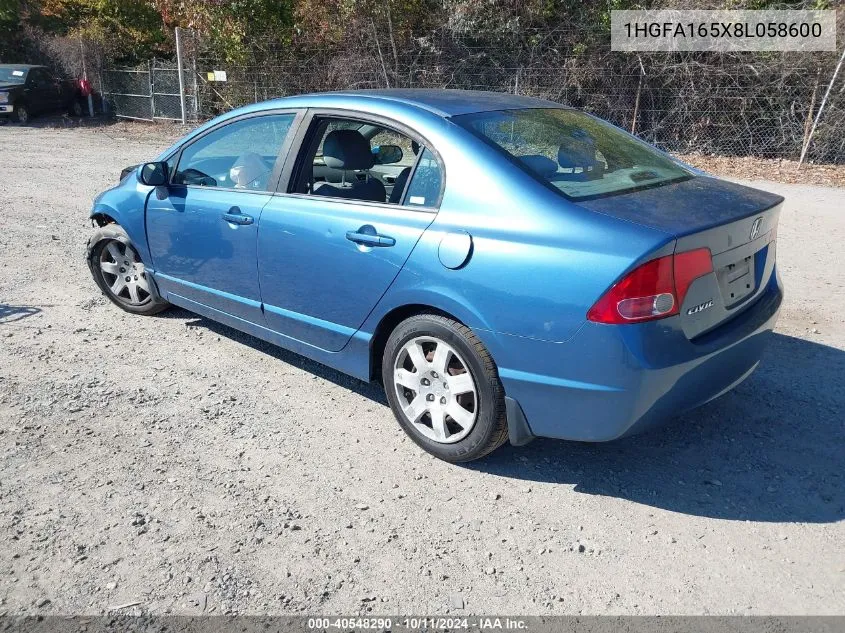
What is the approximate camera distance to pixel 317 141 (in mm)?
4184

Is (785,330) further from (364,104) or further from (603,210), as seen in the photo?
(364,104)

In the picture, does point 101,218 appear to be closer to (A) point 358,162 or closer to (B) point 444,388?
(A) point 358,162

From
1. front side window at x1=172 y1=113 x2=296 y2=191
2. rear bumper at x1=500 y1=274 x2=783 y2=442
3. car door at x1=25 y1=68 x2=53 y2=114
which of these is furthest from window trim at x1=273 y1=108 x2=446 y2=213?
car door at x1=25 y1=68 x2=53 y2=114

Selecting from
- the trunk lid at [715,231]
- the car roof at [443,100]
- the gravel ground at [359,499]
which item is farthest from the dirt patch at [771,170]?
the trunk lid at [715,231]

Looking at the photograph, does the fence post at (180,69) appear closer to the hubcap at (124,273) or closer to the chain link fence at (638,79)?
the chain link fence at (638,79)

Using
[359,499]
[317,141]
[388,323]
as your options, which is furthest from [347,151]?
[359,499]

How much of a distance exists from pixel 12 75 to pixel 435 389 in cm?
2174

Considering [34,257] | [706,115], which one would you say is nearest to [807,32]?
[706,115]

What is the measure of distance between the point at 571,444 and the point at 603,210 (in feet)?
4.30

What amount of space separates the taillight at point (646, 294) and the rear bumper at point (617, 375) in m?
0.04

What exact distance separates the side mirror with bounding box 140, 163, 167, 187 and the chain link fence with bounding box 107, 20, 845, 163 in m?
11.0

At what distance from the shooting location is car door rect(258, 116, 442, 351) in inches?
141

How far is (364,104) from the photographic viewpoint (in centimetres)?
395

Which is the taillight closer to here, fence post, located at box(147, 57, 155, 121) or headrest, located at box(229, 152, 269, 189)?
headrest, located at box(229, 152, 269, 189)
